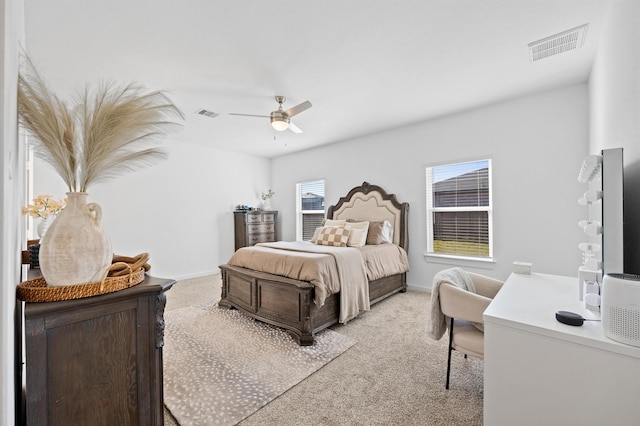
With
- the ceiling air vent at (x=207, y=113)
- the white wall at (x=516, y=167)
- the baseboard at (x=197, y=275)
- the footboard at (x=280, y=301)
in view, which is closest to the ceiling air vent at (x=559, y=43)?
the white wall at (x=516, y=167)

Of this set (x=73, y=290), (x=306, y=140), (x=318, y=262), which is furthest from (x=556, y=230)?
(x=73, y=290)

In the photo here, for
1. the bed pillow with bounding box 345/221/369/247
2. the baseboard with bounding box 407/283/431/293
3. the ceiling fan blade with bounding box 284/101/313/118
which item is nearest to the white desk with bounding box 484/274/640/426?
the ceiling fan blade with bounding box 284/101/313/118

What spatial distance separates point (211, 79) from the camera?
285 centimetres

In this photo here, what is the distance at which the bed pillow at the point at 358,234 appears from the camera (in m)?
3.88

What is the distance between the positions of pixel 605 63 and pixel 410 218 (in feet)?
9.00

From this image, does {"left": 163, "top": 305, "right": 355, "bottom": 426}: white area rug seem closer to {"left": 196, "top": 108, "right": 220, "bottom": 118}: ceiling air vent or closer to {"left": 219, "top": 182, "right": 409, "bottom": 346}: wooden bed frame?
{"left": 219, "top": 182, "right": 409, "bottom": 346}: wooden bed frame

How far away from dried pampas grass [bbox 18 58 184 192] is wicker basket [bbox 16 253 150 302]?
0.36 meters

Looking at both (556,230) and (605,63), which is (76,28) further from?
(556,230)

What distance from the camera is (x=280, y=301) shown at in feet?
9.29

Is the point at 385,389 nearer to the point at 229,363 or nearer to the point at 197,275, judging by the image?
the point at 229,363

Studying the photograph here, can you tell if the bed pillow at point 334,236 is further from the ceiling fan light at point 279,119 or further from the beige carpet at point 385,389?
the ceiling fan light at point 279,119

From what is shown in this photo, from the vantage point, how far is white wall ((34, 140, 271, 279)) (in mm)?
4352

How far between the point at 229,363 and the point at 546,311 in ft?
7.24

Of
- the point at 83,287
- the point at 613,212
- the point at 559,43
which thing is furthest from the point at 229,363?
the point at 559,43
